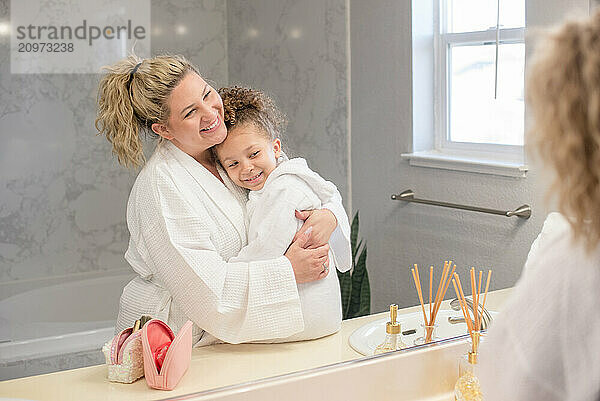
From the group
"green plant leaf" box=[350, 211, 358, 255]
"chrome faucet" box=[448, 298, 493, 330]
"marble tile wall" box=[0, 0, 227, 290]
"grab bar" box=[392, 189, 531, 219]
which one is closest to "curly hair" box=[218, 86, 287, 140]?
"marble tile wall" box=[0, 0, 227, 290]

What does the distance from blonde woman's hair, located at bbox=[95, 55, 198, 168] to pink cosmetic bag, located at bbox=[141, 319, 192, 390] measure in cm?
28

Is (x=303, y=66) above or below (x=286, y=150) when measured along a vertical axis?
above

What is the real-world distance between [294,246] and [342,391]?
0.29 metres

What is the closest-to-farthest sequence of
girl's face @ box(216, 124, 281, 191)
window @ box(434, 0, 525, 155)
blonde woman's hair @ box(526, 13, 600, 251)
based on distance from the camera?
blonde woman's hair @ box(526, 13, 600, 251)
girl's face @ box(216, 124, 281, 191)
window @ box(434, 0, 525, 155)

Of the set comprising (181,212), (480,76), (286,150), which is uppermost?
(480,76)

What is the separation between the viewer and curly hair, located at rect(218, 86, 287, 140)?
120 centimetres

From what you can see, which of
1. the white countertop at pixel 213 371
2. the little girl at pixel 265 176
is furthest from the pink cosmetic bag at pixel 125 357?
the little girl at pixel 265 176

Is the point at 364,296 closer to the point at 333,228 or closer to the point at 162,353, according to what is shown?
the point at 333,228

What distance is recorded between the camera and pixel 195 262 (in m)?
1.20

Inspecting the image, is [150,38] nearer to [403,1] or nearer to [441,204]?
[403,1]

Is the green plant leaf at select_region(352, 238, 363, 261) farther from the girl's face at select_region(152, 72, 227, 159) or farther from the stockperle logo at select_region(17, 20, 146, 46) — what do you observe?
the stockperle logo at select_region(17, 20, 146, 46)

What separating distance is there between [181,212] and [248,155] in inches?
6.0

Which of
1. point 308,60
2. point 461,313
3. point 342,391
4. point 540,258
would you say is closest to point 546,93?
point 540,258

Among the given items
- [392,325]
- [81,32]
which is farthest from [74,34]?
[392,325]
